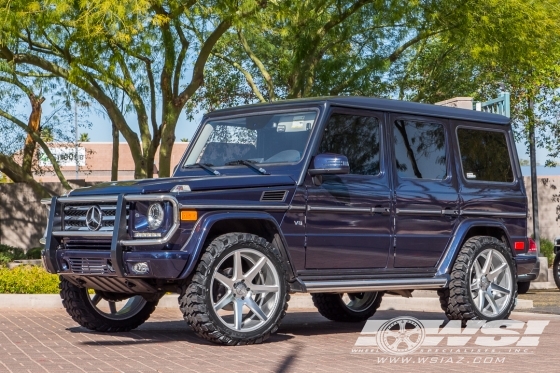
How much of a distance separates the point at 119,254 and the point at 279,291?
144 cm

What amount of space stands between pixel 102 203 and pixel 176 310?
4149mm

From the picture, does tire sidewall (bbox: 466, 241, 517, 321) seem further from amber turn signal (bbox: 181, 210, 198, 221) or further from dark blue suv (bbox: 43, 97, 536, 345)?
amber turn signal (bbox: 181, 210, 198, 221)

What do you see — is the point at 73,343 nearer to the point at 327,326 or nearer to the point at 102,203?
the point at 102,203

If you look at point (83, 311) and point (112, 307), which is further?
point (112, 307)

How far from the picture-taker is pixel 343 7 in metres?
20.2

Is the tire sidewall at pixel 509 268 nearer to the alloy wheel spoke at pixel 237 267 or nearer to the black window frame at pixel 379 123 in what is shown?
the black window frame at pixel 379 123

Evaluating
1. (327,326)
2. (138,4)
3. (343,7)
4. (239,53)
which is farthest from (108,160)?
(327,326)

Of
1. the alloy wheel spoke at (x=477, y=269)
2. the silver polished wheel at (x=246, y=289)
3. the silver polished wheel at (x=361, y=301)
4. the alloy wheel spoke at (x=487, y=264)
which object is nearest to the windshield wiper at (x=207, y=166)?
the silver polished wheel at (x=246, y=289)

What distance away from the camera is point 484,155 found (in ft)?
37.3

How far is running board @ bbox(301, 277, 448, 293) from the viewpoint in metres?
9.25

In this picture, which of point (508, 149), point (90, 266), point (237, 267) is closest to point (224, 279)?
point (237, 267)

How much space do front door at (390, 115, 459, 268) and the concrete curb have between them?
3193 millimetres

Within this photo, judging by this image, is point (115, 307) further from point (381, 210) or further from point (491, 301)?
point (491, 301)

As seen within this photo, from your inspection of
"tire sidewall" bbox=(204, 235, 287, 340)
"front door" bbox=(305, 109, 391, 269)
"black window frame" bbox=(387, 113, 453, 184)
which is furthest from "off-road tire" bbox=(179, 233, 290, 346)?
"black window frame" bbox=(387, 113, 453, 184)
